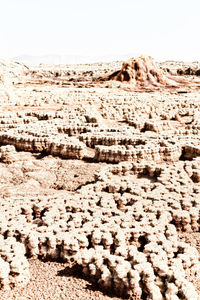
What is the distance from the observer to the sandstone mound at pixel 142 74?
3669cm

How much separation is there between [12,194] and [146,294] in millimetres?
4148

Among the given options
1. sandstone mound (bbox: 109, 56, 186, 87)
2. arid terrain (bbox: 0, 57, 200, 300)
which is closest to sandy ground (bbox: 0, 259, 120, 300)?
arid terrain (bbox: 0, 57, 200, 300)

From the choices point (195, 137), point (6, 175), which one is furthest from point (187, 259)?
point (195, 137)

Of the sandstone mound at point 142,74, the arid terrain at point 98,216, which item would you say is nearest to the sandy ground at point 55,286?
the arid terrain at point 98,216

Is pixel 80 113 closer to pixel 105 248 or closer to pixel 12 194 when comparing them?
pixel 12 194

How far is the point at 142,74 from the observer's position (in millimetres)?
37250

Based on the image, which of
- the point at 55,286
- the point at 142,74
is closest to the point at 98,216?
the point at 55,286

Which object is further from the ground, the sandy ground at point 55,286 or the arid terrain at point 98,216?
the arid terrain at point 98,216

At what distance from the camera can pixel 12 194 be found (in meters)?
7.38

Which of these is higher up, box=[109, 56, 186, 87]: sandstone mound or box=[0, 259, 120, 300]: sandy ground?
box=[109, 56, 186, 87]: sandstone mound

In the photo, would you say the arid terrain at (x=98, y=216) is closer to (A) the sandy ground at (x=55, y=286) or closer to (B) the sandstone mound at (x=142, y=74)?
(A) the sandy ground at (x=55, y=286)

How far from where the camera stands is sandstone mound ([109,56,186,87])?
36.7 m

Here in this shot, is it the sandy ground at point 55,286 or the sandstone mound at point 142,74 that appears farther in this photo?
the sandstone mound at point 142,74

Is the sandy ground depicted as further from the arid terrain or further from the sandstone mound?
the sandstone mound
